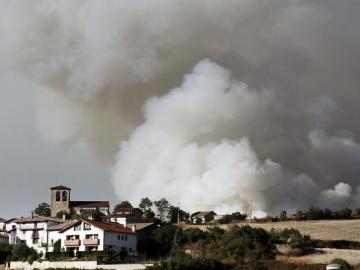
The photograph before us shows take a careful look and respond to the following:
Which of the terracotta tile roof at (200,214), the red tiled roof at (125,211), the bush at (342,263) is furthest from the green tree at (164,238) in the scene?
the bush at (342,263)

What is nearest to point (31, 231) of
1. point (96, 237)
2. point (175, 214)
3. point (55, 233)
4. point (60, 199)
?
point (55, 233)

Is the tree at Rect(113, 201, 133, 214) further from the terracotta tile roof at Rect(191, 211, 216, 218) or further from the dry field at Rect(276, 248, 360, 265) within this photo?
the dry field at Rect(276, 248, 360, 265)

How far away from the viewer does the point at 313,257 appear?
62250mm

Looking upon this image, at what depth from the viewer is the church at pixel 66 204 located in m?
95.4

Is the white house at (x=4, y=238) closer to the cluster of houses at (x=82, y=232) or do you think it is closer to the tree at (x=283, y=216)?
the cluster of houses at (x=82, y=232)

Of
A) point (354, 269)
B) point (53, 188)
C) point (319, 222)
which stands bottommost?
point (354, 269)

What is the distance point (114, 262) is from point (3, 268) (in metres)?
9.95

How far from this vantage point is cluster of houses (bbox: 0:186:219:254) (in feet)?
Result: 233

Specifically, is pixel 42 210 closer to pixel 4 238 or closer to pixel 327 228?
pixel 4 238

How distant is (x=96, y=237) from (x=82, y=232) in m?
1.65

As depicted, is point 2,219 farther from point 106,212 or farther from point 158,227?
point 158,227

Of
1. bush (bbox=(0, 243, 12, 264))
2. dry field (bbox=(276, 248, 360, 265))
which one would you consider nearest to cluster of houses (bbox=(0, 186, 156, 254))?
bush (bbox=(0, 243, 12, 264))

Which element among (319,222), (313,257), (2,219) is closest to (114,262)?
(313,257)

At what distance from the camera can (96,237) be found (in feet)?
233
